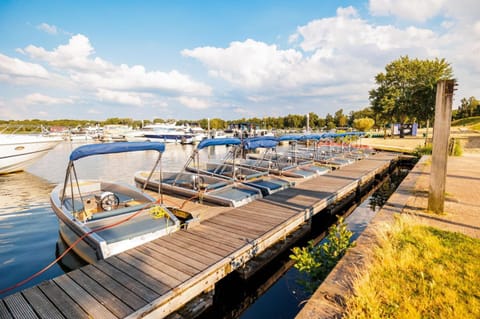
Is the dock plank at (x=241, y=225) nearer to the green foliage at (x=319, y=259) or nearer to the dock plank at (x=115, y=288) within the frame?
the green foliage at (x=319, y=259)

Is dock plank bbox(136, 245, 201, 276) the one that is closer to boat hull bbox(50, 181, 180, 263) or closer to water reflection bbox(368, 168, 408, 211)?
boat hull bbox(50, 181, 180, 263)

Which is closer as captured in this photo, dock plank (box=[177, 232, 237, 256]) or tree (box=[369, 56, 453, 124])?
dock plank (box=[177, 232, 237, 256])


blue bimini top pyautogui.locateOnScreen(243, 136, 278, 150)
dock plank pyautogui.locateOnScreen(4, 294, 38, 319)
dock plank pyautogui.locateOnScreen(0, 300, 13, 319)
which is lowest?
dock plank pyautogui.locateOnScreen(0, 300, 13, 319)

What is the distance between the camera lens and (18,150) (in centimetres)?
1775

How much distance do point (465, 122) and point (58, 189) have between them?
274 ft

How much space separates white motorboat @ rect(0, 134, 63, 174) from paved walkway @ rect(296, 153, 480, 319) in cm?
2188

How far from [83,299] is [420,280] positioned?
5154 millimetres

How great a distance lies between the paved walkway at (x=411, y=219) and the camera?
3.43 meters

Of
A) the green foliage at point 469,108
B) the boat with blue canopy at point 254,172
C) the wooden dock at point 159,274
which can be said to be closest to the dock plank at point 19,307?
the wooden dock at point 159,274

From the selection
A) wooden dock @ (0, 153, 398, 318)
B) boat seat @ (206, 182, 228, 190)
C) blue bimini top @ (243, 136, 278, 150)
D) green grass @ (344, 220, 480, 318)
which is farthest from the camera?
blue bimini top @ (243, 136, 278, 150)

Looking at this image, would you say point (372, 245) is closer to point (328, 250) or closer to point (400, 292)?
point (328, 250)

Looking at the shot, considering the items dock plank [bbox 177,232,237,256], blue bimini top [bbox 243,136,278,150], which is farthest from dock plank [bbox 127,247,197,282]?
blue bimini top [bbox 243,136,278,150]

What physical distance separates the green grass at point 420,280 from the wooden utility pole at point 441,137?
69.6 inches

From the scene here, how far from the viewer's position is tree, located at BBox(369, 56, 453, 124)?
36219mm
